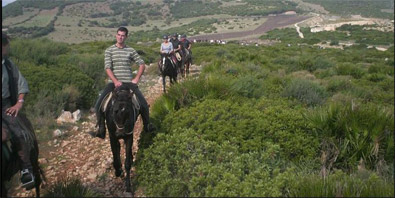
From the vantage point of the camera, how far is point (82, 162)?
675cm

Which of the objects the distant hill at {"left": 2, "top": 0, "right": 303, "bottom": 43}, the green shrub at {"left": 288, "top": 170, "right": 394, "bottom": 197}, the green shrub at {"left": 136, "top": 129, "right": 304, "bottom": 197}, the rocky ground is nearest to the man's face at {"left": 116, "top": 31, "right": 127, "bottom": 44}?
the green shrub at {"left": 136, "top": 129, "right": 304, "bottom": 197}

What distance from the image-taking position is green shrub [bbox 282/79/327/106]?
8734 mm

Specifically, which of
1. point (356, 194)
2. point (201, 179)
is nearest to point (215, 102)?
point (201, 179)

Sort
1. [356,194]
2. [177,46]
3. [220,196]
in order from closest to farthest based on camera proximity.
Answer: [356,194]
[220,196]
[177,46]

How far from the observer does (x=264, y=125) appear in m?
5.75

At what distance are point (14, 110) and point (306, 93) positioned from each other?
25.6 feet

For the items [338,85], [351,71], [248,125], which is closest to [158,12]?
[351,71]

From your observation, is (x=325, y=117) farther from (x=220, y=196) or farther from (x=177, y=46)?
(x=177, y=46)

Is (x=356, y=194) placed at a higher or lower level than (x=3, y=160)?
lower

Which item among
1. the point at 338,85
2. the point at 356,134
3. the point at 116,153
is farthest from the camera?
the point at 338,85

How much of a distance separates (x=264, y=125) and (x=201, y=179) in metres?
2.14

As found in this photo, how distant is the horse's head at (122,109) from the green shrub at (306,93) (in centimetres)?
542

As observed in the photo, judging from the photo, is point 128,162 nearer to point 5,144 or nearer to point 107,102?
point 107,102

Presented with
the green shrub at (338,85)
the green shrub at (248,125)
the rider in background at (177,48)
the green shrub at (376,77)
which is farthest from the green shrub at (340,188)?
the rider in background at (177,48)
